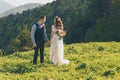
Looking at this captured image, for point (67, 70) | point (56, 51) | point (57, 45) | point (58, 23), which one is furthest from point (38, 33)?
point (67, 70)

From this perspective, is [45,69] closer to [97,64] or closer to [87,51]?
[97,64]

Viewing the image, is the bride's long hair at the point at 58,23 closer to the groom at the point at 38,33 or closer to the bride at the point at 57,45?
the bride at the point at 57,45

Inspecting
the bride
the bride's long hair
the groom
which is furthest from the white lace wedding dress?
the groom

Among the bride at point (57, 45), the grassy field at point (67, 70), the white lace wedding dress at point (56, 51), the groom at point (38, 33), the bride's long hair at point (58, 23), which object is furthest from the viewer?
the white lace wedding dress at point (56, 51)

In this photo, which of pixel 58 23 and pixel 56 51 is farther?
pixel 56 51

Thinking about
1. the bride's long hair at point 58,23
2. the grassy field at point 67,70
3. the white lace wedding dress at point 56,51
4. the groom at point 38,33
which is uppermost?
the bride's long hair at point 58,23

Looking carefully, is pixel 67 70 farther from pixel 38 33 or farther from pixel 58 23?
pixel 58 23

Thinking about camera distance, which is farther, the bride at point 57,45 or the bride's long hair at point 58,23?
the bride at point 57,45

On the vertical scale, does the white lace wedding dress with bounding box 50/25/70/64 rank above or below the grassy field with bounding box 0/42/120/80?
above

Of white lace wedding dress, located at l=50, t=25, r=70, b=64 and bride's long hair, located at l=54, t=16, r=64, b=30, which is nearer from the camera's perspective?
bride's long hair, located at l=54, t=16, r=64, b=30

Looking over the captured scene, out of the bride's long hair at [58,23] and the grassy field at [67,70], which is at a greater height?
the bride's long hair at [58,23]

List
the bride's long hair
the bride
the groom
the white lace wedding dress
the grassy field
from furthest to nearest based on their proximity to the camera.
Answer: the white lace wedding dress → the bride → the bride's long hair → the groom → the grassy field

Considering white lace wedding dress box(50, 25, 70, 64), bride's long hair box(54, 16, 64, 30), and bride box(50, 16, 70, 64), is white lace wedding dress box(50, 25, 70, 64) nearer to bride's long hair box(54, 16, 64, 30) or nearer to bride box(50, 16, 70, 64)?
bride box(50, 16, 70, 64)

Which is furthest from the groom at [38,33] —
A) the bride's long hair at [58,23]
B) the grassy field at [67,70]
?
the grassy field at [67,70]
